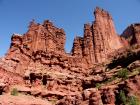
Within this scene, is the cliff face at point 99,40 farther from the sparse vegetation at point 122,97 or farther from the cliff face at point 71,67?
the sparse vegetation at point 122,97

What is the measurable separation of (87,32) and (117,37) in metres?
17.9

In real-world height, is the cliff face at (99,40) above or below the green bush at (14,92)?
above

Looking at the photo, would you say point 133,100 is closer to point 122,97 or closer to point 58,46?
point 122,97

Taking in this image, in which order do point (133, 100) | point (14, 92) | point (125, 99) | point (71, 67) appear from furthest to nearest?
point (71, 67) < point (14, 92) < point (125, 99) < point (133, 100)

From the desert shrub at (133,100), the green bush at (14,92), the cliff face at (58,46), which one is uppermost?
the cliff face at (58,46)

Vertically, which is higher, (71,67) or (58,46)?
(58,46)

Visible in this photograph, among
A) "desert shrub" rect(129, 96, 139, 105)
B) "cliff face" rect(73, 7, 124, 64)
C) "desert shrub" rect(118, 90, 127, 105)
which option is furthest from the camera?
"cliff face" rect(73, 7, 124, 64)

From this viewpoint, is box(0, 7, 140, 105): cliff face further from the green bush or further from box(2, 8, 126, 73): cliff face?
the green bush

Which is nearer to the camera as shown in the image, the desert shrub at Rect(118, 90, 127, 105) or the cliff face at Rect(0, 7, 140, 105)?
the desert shrub at Rect(118, 90, 127, 105)

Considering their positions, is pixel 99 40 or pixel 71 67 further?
pixel 99 40

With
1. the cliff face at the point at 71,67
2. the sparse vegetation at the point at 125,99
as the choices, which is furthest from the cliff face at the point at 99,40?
the sparse vegetation at the point at 125,99

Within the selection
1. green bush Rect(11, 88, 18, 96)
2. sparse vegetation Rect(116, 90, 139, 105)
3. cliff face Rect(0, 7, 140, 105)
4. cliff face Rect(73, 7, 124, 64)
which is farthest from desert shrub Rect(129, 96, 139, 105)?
cliff face Rect(73, 7, 124, 64)

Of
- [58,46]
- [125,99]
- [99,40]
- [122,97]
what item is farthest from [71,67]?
[125,99]

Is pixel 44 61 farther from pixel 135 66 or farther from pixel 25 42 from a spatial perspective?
pixel 135 66
